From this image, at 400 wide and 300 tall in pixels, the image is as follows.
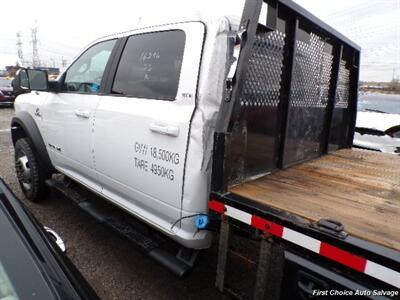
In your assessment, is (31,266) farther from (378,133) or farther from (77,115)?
(378,133)

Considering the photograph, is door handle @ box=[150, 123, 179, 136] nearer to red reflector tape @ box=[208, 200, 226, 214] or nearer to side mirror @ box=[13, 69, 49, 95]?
red reflector tape @ box=[208, 200, 226, 214]

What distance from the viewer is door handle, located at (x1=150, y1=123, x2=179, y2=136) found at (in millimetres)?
2281

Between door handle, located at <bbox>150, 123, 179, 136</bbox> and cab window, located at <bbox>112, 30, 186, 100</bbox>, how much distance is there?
0.72 feet

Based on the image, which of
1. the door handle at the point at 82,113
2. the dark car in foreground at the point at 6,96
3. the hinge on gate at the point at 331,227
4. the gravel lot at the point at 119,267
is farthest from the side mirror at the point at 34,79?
the dark car in foreground at the point at 6,96

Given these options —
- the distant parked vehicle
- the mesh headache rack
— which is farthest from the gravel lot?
the distant parked vehicle

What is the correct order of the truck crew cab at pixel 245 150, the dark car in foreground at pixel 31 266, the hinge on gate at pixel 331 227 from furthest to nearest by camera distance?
the truck crew cab at pixel 245 150 → the hinge on gate at pixel 331 227 → the dark car in foreground at pixel 31 266

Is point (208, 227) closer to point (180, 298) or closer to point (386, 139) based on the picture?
point (180, 298)

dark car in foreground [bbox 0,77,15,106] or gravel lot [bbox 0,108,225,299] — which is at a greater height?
dark car in foreground [bbox 0,77,15,106]

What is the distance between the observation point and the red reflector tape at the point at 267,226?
1711mm

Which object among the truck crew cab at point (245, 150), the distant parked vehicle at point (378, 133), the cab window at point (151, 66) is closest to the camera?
the truck crew cab at point (245, 150)

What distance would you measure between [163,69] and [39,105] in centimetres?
220

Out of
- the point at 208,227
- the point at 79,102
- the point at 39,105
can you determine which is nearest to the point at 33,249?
the point at 208,227

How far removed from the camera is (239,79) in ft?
6.64

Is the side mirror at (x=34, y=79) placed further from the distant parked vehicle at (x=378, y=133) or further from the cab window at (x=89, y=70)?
the distant parked vehicle at (x=378, y=133)
